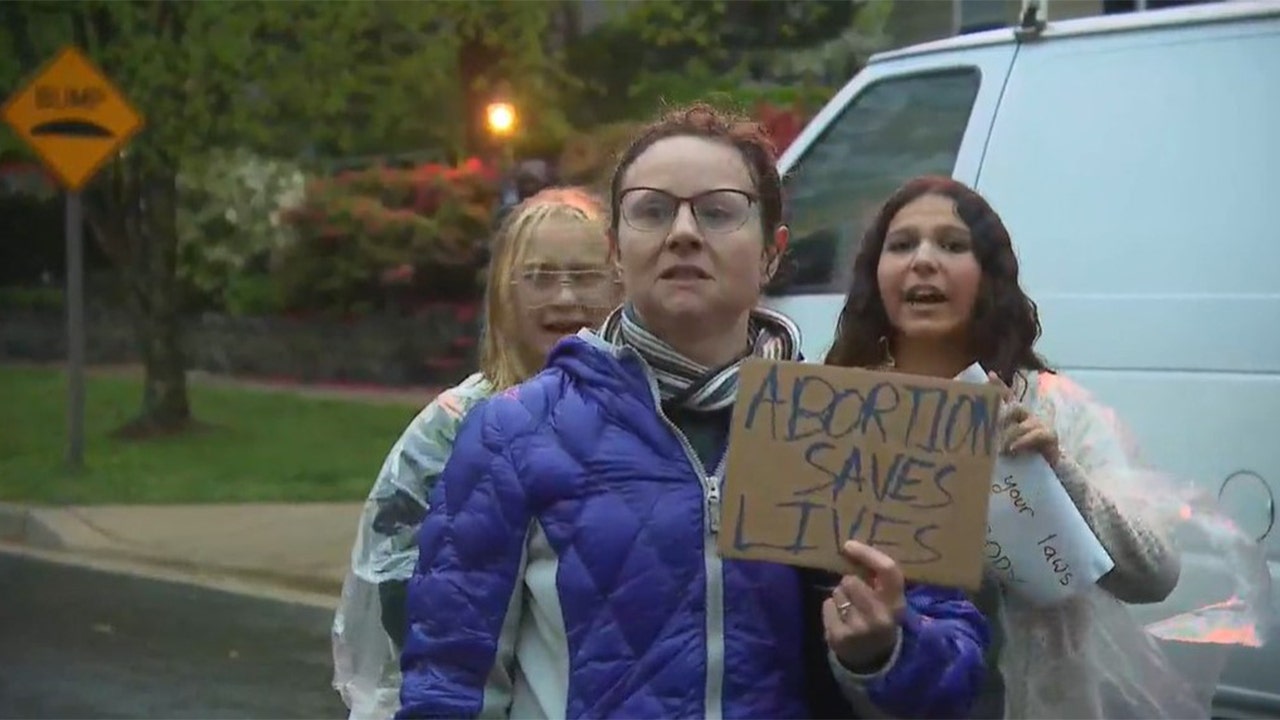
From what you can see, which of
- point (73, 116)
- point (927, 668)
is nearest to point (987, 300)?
point (927, 668)

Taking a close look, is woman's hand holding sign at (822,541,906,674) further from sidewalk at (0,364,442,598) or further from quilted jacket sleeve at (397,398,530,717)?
sidewalk at (0,364,442,598)

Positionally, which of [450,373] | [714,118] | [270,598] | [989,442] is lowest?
[450,373]

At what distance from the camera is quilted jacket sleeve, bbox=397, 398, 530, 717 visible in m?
2.23

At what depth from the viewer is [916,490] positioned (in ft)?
7.11

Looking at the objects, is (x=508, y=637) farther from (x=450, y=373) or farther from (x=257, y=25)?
(x=450, y=373)

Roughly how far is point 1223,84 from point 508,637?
2738mm

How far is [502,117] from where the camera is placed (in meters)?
16.1

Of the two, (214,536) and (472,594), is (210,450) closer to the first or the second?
(214,536)

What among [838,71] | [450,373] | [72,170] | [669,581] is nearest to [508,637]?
[669,581]

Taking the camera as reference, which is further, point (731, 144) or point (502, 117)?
point (502, 117)

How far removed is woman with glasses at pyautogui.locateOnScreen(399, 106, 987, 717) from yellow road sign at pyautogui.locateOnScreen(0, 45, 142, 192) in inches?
438

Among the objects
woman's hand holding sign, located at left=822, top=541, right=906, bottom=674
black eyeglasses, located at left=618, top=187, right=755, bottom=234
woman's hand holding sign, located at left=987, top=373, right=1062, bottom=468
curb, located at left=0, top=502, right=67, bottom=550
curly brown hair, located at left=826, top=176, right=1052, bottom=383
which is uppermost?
black eyeglasses, located at left=618, top=187, right=755, bottom=234

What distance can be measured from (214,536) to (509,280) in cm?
847

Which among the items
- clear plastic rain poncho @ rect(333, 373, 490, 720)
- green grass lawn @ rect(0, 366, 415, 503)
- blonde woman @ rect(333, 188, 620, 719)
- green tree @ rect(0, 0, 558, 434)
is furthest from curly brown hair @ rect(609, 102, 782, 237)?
green tree @ rect(0, 0, 558, 434)
